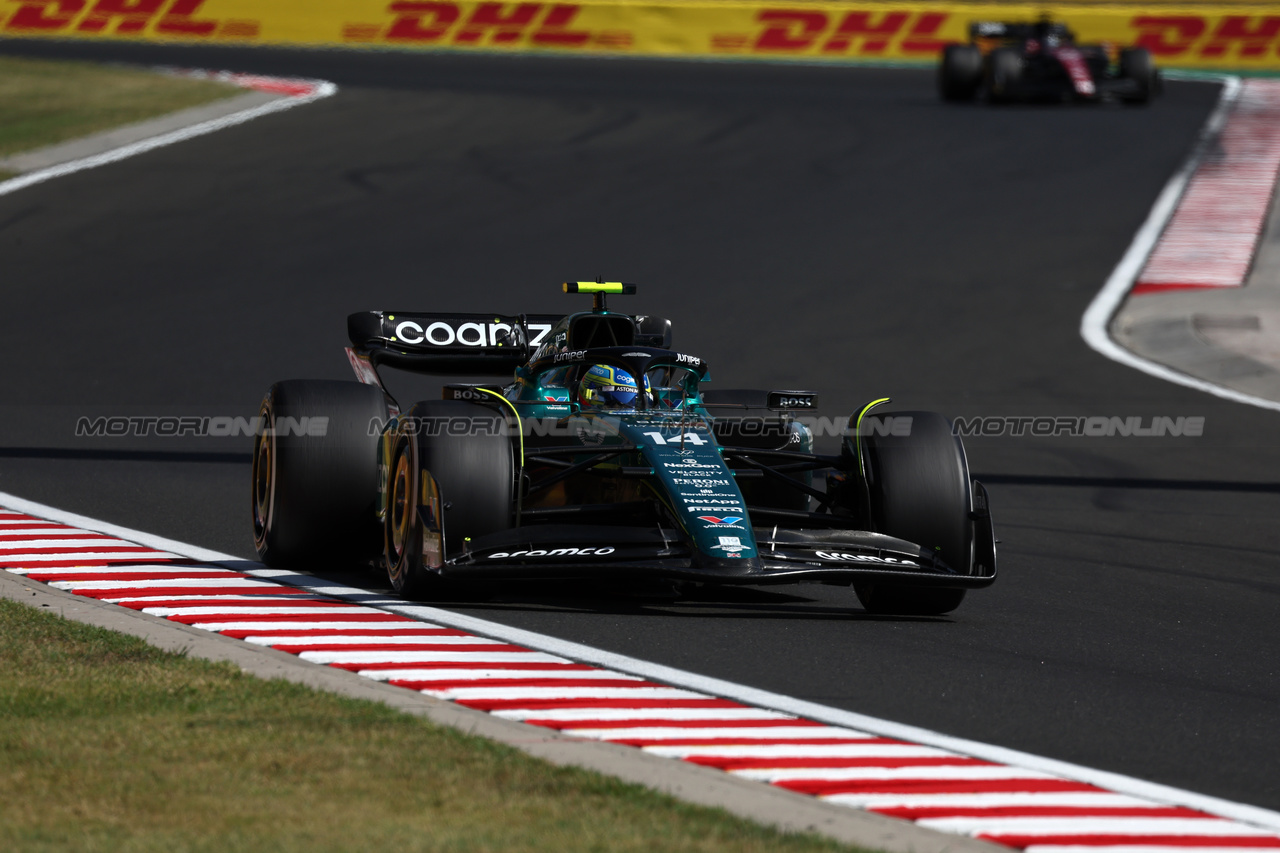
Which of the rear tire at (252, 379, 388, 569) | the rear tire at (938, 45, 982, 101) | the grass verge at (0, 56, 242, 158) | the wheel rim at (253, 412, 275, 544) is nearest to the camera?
the rear tire at (252, 379, 388, 569)

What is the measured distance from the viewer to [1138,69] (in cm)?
3209

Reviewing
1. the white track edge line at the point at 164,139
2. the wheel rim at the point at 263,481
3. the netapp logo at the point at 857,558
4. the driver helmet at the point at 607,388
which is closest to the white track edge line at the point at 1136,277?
the driver helmet at the point at 607,388

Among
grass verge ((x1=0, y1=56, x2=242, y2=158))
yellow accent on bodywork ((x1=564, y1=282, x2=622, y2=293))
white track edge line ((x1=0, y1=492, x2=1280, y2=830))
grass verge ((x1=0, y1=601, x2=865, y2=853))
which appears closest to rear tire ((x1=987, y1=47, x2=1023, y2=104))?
grass verge ((x1=0, y1=56, x2=242, y2=158))

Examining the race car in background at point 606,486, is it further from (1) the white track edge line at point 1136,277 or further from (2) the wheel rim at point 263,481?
(1) the white track edge line at point 1136,277

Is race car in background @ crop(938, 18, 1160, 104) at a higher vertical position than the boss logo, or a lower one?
higher

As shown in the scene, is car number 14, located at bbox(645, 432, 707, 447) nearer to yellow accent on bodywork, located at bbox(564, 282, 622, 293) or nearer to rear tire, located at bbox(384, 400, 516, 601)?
rear tire, located at bbox(384, 400, 516, 601)

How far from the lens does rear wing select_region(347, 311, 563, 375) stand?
10789 millimetres

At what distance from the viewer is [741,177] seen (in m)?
25.8

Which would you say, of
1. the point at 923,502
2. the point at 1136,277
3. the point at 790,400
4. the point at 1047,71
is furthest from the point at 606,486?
the point at 1047,71

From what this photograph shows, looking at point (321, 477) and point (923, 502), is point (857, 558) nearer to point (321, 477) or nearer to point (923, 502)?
point (923, 502)

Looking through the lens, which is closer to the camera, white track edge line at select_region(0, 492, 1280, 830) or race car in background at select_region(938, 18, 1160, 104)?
white track edge line at select_region(0, 492, 1280, 830)

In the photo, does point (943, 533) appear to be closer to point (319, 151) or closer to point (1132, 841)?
point (1132, 841)

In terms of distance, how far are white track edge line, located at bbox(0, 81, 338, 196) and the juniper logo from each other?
46.1ft

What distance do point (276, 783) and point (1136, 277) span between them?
16899 mm
